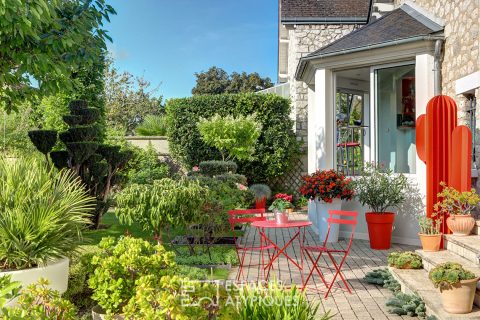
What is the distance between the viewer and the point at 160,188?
6.33 metres

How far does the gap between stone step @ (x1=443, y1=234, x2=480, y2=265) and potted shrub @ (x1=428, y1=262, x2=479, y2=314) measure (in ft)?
3.19

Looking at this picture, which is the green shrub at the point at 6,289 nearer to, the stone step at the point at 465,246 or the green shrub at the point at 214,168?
the stone step at the point at 465,246

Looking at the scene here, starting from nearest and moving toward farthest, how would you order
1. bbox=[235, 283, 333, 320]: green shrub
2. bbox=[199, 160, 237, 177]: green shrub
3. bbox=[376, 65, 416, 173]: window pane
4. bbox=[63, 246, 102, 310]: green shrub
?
bbox=[235, 283, 333, 320]: green shrub, bbox=[63, 246, 102, 310]: green shrub, bbox=[376, 65, 416, 173]: window pane, bbox=[199, 160, 237, 177]: green shrub

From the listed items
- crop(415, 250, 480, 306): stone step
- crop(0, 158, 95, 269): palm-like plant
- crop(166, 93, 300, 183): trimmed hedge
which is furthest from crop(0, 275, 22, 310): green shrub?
crop(166, 93, 300, 183): trimmed hedge

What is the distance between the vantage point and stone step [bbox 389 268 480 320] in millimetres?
4294

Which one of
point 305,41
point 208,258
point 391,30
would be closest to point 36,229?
point 208,258

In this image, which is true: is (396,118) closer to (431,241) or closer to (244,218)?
(431,241)

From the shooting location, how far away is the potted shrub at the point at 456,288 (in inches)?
169

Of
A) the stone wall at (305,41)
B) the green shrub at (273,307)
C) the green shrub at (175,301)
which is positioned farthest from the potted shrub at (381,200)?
the stone wall at (305,41)

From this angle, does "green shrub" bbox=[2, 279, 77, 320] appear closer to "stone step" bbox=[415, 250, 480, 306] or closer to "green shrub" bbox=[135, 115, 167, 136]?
"stone step" bbox=[415, 250, 480, 306]

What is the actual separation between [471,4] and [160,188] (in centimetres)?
537

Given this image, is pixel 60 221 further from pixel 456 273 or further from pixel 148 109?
pixel 148 109

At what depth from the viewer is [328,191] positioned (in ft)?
28.9

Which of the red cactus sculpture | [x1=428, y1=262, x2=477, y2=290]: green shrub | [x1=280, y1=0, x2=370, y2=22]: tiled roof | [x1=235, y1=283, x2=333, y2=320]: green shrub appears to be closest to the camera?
[x1=235, y1=283, x2=333, y2=320]: green shrub
